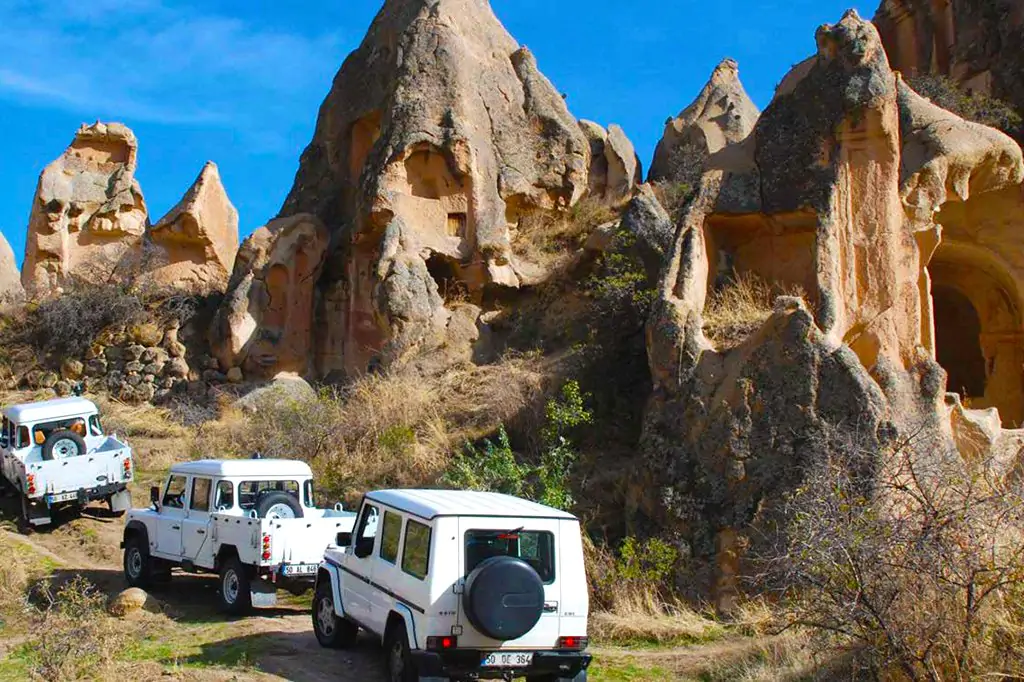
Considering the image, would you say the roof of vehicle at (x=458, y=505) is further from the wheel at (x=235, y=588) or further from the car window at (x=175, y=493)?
the car window at (x=175, y=493)

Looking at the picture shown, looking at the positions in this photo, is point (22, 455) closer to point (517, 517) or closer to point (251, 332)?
point (251, 332)

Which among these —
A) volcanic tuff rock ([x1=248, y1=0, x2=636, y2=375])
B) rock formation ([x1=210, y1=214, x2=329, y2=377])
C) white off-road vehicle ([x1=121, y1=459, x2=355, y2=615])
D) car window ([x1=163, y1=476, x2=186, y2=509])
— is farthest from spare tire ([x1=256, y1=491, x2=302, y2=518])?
rock formation ([x1=210, y1=214, x2=329, y2=377])

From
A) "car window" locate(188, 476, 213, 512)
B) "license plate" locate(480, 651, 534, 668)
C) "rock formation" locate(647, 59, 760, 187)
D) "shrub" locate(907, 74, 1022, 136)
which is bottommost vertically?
"license plate" locate(480, 651, 534, 668)

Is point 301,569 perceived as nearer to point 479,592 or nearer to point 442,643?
point 442,643

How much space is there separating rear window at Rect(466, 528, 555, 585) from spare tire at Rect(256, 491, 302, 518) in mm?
4783

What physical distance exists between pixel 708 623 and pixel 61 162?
973 inches

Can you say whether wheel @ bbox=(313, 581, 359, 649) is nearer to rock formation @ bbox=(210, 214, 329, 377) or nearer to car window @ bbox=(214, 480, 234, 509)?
car window @ bbox=(214, 480, 234, 509)

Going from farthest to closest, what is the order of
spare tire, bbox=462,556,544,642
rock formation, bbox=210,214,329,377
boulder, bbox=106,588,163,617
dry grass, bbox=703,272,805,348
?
rock formation, bbox=210,214,329,377
dry grass, bbox=703,272,805,348
boulder, bbox=106,588,163,617
spare tire, bbox=462,556,544,642

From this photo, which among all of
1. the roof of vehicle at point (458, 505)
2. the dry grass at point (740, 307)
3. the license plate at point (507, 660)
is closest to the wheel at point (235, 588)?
the roof of vehicle at point (458, 505)

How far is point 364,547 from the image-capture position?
9836 mm

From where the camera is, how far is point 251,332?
24.6 metres

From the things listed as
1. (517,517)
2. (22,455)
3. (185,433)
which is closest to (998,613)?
(517,517)

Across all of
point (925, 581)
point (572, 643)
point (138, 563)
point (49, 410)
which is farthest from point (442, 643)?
point (49, 410)

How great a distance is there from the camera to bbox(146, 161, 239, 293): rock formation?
2770cm
